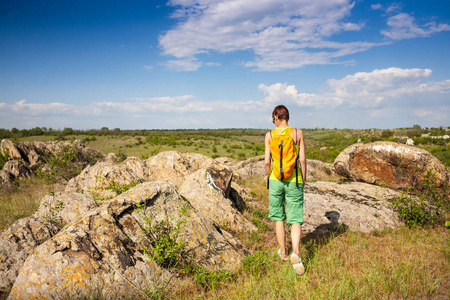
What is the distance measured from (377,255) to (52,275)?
19.4 feet

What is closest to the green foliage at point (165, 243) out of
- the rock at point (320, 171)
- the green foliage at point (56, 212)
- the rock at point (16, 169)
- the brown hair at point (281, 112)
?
the brown hair at point (281, 112)

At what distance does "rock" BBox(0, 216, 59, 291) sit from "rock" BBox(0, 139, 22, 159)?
73.1 ft

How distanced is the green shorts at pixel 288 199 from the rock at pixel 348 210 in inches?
115

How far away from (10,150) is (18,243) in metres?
23.5

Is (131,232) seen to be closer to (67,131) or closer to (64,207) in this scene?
(64,207)

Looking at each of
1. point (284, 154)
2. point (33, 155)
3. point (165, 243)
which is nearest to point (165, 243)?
point (165, 243)

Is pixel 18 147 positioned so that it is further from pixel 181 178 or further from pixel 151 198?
pixel 151 198

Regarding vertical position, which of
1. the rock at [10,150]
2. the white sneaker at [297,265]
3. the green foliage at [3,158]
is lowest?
the white sneaker at [297,265]

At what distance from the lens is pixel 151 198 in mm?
4844

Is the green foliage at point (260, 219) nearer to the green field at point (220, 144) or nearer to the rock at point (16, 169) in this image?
the green field at point (220, 144)

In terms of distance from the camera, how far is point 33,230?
5562mm

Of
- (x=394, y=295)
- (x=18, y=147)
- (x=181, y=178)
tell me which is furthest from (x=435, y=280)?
(x=18, y=147)

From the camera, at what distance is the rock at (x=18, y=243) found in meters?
4.73

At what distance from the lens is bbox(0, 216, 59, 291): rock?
15.5 ft
